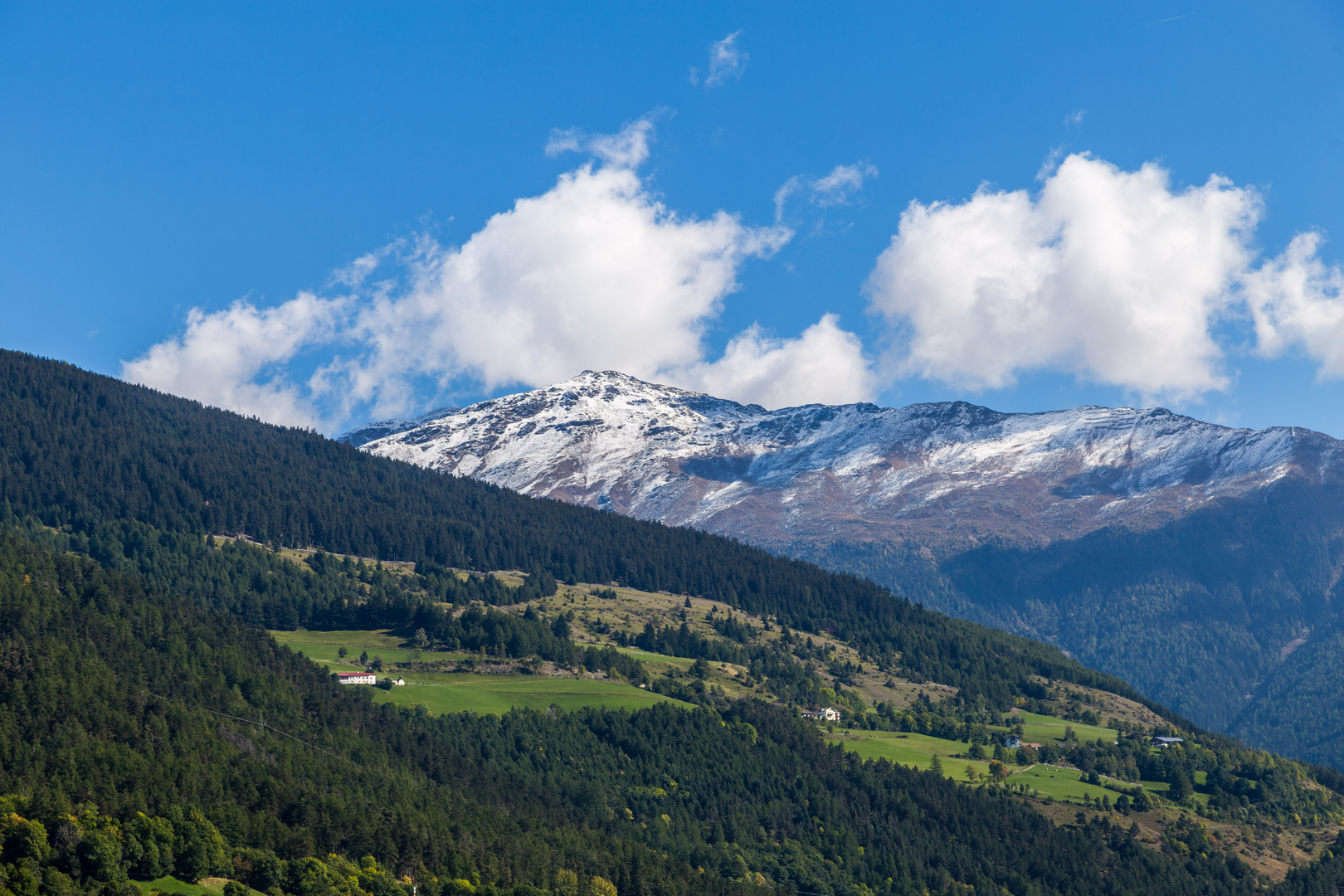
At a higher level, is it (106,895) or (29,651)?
(29,651)

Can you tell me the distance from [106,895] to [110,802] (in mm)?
26432

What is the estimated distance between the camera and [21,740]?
16938 cm

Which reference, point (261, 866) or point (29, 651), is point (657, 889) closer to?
point (261, 866)

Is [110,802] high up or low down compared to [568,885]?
up

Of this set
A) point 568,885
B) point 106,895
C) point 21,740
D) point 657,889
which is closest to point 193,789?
point 21,740

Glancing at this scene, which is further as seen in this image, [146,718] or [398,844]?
[146,718]

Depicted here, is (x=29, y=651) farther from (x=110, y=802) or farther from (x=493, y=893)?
(x=493, y=893)

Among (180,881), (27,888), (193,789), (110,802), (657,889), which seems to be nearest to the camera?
(27,888)

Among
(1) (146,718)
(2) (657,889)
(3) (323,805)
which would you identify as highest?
(1) (146,718)

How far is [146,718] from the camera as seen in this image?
189 metres

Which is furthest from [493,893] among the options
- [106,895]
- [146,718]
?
[146,718]

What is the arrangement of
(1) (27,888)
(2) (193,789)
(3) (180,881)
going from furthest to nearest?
(2) (193,789) → (3) (180,881) → (1) (27,888)

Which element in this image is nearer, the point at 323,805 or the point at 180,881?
the point at 180,881

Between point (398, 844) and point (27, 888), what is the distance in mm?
53519
